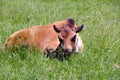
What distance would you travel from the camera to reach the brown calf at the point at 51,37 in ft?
24.1

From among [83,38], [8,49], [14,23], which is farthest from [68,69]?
[14,23]

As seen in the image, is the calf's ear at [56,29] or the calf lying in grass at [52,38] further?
the calf's ear at [56,29]

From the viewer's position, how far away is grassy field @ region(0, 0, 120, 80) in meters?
6.41

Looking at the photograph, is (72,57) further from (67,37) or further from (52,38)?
(52,38)

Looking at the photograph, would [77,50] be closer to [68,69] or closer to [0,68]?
[68,69]

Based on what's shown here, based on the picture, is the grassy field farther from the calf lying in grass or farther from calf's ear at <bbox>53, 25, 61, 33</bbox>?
calf's ear at <bbox>53, 25, 61, 33</bbox>

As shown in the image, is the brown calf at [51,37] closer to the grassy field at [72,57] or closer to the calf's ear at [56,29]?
the calf's ear at [56,29]

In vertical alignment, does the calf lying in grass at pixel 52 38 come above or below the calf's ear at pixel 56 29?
below

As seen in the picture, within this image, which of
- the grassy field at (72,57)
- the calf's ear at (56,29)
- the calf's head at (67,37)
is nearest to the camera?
the grassy field at (72,57)

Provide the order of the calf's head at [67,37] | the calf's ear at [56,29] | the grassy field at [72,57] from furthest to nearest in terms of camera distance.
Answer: the calf's ear at [56,29], the calf's head at [67,37], the grassy field at [72,57]

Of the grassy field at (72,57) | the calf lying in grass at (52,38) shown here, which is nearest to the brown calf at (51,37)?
the calf lying in grass at (52,38)

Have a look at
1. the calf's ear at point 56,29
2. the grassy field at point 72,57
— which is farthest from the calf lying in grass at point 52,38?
the grassy field at point 72,57

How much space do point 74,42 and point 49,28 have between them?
0.86 metres

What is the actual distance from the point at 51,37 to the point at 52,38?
36mm
